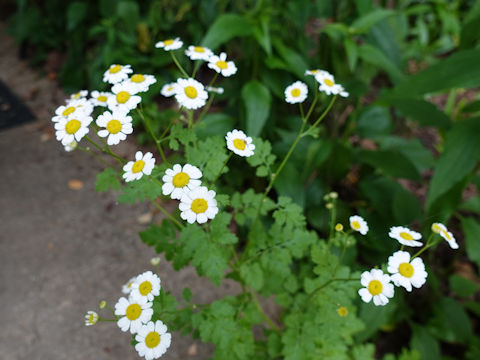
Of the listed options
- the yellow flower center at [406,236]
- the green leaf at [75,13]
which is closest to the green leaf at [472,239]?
the yellow flower center at [406,236]

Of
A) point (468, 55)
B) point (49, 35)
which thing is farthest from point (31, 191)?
point (468, 55)

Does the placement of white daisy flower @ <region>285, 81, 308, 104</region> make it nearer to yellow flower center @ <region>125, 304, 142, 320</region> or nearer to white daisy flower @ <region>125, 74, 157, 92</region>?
white daisy flower @ <region>125, 74, 157, 92</region>

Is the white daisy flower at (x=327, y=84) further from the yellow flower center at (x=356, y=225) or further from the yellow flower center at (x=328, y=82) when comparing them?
the yellow flower center at (x=356, y=225)

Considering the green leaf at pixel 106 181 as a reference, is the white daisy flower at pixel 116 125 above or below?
above

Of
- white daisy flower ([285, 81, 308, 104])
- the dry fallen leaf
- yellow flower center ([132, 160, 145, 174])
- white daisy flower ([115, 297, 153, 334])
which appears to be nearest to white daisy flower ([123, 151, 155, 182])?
yellow flower center ([132, 160, 145, 174])

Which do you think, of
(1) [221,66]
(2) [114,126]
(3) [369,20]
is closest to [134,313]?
(2) [114,126]

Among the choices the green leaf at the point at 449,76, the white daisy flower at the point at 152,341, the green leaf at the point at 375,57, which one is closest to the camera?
the white daisy flower at the point at 152,341
